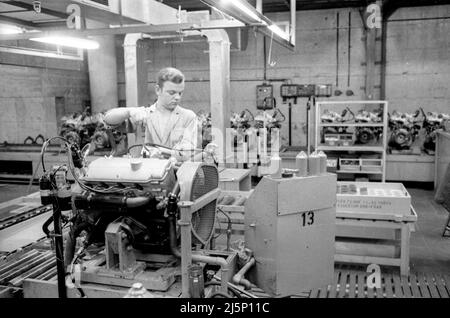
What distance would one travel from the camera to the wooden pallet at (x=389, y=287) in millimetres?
3045

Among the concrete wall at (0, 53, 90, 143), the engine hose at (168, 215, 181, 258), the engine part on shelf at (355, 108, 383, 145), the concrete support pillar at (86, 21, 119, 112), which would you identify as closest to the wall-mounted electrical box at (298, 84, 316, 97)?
the engine part on shelf at (355, 108, 383, 145)

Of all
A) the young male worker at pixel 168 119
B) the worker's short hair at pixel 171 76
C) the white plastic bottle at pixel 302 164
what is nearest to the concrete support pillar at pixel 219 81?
the young male worker at pixel 168 119

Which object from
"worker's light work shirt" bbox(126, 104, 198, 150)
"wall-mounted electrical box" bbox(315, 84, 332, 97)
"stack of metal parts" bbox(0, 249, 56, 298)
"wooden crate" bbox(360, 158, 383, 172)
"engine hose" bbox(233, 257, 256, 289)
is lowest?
"engine hose" bbox(233, 257, 256, 289)

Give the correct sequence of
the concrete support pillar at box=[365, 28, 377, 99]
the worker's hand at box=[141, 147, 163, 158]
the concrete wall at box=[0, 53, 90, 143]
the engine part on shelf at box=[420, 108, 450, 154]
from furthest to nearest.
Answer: the concrete wall at box=[0, 53, 90, 143] < the concrete support pillar at box=[365, 28, 377, 99] < the engine part on shelf at box=[420, 108, 450, 154] < the worker's hand at box=[141, 147, 163, 158]

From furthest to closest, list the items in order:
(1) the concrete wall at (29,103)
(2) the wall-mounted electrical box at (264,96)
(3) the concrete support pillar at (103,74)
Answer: (2) the wall-mounted electrical box at (264,96) → (1) the concrete wall at (29,103) → (3) the concrete support pillar at (103,74)

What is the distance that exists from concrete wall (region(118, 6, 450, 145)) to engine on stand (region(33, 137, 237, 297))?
613 centimetres

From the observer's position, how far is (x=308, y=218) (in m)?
2.57

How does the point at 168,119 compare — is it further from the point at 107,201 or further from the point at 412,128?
the point at 412,128

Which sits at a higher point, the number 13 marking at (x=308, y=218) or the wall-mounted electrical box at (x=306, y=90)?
the wall-mounted electrical box at (x=306, y=90)

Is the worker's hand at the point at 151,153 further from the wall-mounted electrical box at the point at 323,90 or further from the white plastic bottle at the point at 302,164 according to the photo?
the wall-mounted electrical box at the point at 323,90

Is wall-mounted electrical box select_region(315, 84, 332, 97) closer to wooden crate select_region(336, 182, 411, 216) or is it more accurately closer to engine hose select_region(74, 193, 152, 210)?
wooden crate select_region(336, 182, 411, 216)

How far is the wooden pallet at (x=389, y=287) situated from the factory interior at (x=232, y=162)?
0.02 m

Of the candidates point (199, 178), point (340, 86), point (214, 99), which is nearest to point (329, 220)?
point (199, 178)

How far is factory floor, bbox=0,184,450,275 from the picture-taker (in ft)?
12.5
